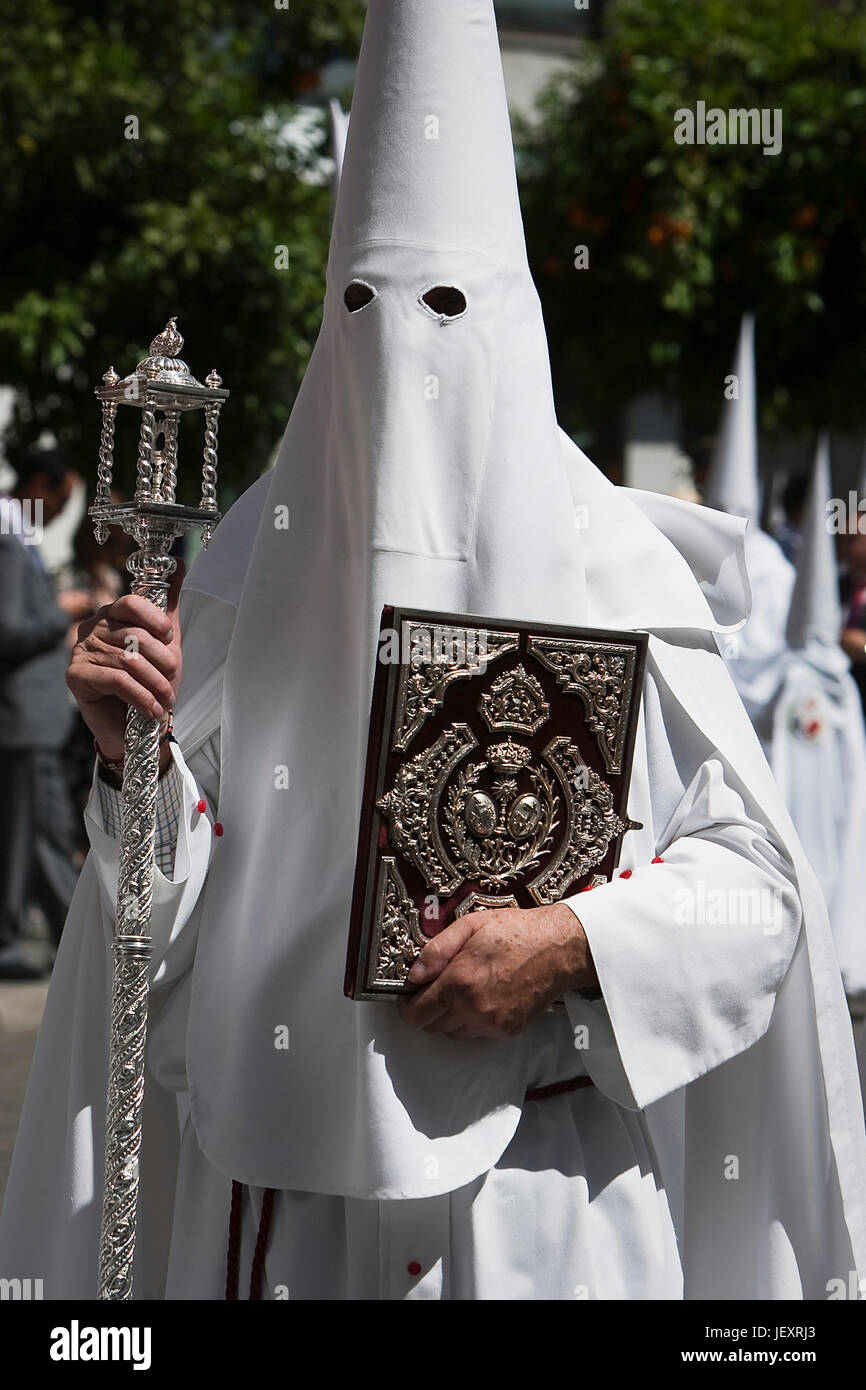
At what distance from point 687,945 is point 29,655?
6287 millimetres

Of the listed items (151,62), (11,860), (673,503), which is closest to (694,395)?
(151,62)

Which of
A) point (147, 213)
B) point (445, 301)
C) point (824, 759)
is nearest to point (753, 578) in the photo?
point (824, 759)

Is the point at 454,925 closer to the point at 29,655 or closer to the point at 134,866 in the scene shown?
the point at 134,866

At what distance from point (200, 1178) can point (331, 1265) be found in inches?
9.2

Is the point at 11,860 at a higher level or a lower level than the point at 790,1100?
higher

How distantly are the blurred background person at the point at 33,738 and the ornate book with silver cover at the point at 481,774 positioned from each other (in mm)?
6096

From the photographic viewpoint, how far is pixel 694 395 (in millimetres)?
13297

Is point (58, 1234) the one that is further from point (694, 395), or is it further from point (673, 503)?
point (694, 395)

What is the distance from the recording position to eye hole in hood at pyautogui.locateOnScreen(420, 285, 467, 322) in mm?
2441

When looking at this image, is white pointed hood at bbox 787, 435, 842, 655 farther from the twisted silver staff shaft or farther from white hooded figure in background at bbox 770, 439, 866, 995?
the twisted silver staff shaft

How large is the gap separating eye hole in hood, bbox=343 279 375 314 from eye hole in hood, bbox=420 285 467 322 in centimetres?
7

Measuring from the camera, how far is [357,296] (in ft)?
8.07

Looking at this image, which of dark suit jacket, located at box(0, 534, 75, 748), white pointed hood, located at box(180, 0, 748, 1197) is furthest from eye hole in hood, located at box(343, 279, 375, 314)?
dark suit jacket, located at box(0, 534, 75, 748)

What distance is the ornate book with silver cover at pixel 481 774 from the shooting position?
2.25 meters
